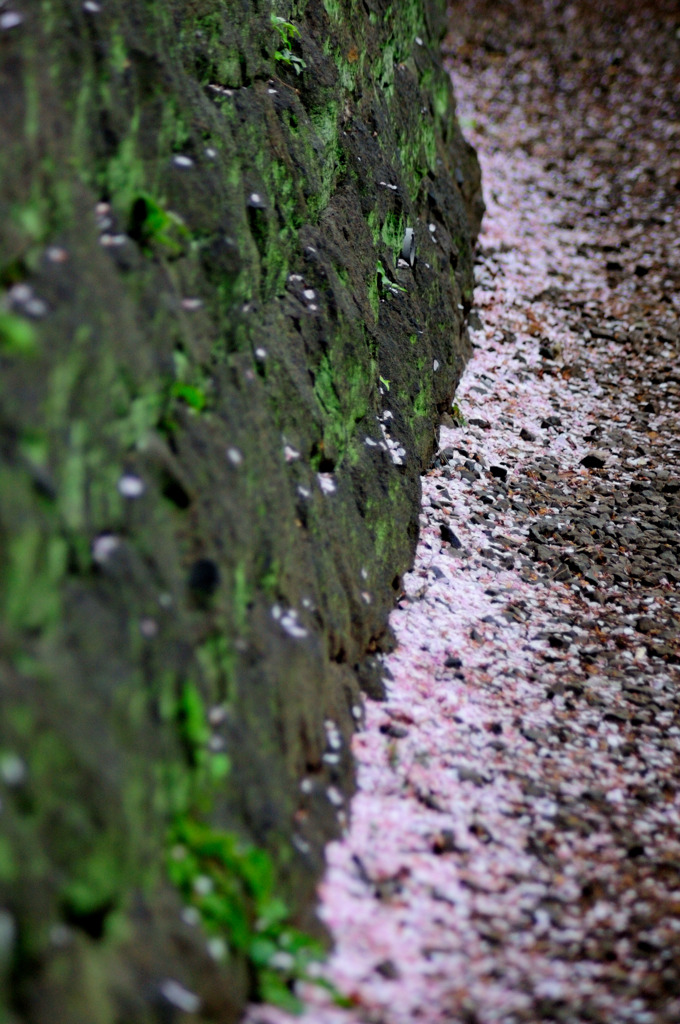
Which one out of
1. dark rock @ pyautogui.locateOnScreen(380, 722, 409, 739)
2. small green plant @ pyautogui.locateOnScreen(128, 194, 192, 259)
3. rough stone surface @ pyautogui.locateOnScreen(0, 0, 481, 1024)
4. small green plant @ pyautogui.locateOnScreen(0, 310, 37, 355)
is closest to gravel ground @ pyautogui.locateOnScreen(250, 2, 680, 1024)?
dark rock @ pyautogui.locateOnScreen(380, 722, 409, 739)

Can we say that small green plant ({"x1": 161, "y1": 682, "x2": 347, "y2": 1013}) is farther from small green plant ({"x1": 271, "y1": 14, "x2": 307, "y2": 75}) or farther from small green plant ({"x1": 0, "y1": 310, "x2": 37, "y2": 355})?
small green plant ({"x1": 271, "y1": 14, "x2": 307, "y2": 75})

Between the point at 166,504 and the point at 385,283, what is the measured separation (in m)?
3.75

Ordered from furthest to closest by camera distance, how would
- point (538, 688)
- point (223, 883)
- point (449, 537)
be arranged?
point (449, 537) → point (538, 688) → point (223, 883)

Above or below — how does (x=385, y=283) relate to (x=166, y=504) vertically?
above

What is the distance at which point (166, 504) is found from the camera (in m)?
2.86

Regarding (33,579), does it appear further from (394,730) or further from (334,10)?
(334,10)

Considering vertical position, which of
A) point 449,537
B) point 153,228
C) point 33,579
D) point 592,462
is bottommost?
point 449,537

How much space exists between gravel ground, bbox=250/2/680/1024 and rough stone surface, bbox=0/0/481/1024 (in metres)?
0.38

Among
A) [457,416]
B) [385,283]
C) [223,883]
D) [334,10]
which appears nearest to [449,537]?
[457,416]

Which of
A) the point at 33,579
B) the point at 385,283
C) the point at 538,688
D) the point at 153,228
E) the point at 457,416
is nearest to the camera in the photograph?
the point at 33,579

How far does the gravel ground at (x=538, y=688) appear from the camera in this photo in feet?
9.89

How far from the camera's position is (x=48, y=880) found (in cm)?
204

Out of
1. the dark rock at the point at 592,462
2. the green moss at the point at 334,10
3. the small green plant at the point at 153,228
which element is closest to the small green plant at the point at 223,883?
the small green plant at the point at 153,228

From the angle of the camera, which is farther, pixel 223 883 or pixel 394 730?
pixel 394 730
